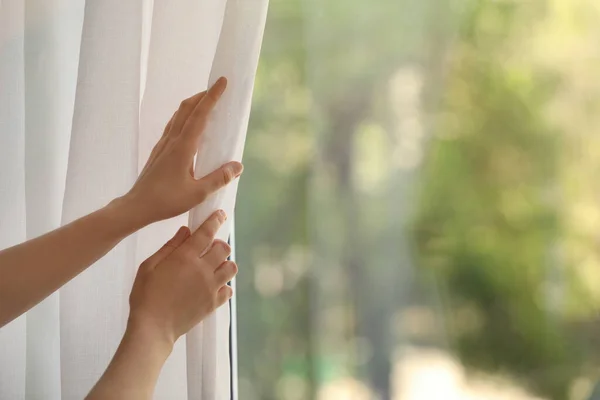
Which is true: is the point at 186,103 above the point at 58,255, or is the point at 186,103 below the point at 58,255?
above

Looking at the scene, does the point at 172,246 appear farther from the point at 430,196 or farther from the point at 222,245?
the point at 430,196

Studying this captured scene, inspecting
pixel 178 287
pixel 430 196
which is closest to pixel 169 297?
pixel 178 287

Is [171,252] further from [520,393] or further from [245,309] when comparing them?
[520,393]

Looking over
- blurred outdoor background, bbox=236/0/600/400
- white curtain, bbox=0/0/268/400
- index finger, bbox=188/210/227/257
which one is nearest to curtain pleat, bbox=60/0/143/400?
white curtain, bbox=0/0/268/400

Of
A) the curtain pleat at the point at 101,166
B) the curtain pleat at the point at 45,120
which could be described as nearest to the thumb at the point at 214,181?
the curtain pleat at the point at 101,166

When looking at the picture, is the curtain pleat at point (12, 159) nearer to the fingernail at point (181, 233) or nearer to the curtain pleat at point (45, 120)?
the curtain pleat at point (45, 120)

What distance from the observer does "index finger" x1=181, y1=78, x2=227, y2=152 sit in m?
0.62

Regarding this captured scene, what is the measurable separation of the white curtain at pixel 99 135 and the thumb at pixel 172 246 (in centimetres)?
2

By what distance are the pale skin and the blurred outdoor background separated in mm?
267

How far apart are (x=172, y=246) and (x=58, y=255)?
0.37 ft

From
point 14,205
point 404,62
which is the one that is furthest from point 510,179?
point 14,205

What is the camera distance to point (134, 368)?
0.61 meters

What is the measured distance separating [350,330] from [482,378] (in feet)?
0.62

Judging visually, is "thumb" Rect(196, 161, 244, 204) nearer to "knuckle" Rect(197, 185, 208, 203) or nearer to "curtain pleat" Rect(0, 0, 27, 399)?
"knuckle" Rect(197, 185, 208, 203)
